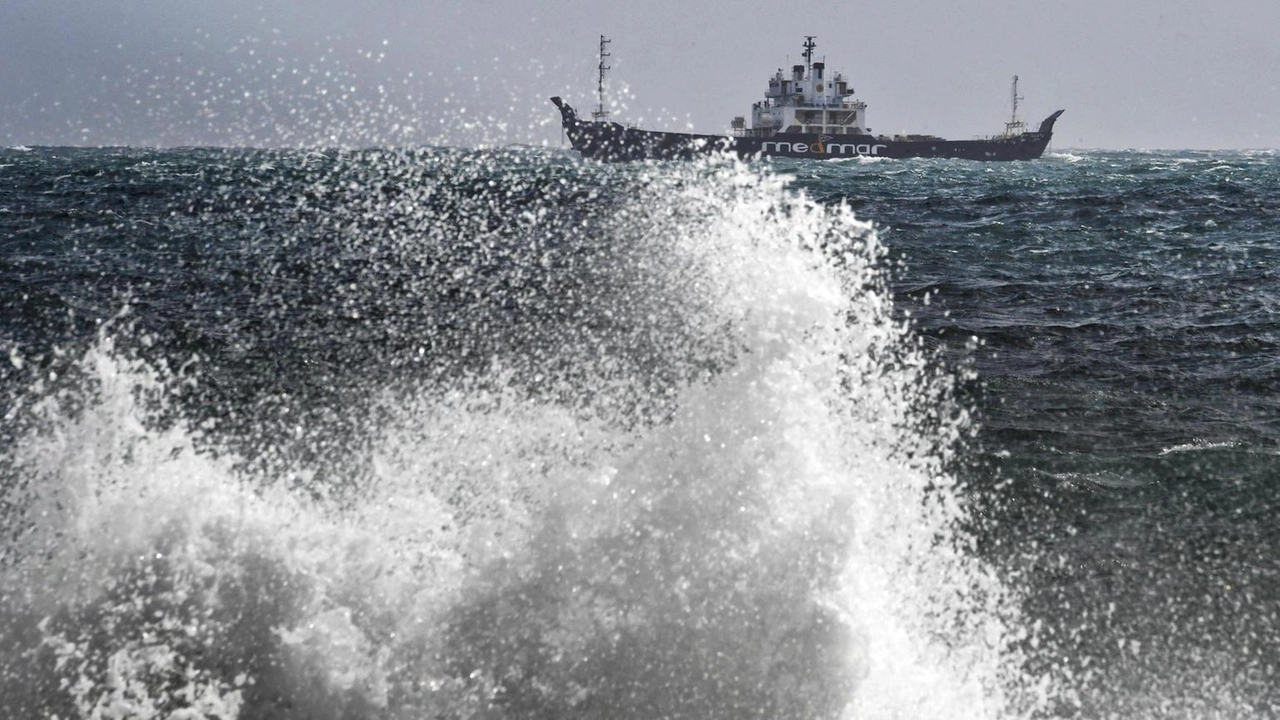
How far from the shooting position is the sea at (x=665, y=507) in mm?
5773

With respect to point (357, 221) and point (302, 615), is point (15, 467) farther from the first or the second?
point (357, 221)

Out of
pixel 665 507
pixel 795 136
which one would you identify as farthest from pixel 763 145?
pixel 665 507

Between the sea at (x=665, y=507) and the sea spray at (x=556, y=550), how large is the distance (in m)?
0.03

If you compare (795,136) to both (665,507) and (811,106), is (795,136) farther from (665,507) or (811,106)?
(665,507)

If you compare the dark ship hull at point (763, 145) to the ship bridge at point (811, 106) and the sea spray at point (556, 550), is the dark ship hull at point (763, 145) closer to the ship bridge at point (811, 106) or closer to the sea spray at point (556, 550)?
the ship bridge at point (811, 106)

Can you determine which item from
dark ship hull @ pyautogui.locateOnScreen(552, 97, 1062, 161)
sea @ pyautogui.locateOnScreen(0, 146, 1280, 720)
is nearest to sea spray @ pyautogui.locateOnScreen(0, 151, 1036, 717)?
sea @ pyautogui.locateOnScreen(0, 146, 1280, 720)

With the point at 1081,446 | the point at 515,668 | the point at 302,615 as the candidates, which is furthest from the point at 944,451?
the point at 302,615

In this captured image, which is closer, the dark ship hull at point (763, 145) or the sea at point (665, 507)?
the sea at point (665, 507)

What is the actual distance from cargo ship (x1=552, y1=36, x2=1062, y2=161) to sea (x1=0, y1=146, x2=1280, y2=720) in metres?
75.6

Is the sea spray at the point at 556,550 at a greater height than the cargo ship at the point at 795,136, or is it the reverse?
the cargo ship at the point at 795,136

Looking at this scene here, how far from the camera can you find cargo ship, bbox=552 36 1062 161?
3506 inches

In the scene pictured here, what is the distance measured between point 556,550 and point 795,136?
287 ft

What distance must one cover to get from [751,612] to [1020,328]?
10481mm

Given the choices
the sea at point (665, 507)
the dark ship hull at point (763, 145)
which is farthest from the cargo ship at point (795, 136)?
the sea at point (665, 507)
